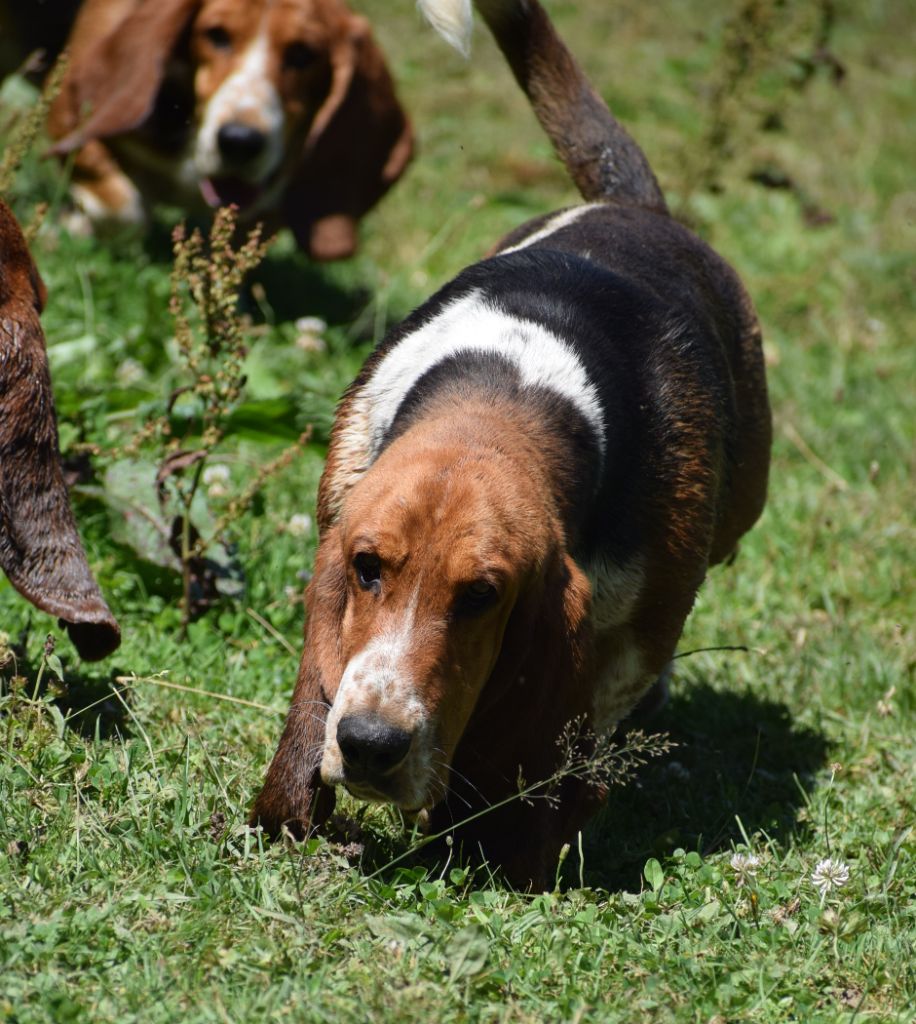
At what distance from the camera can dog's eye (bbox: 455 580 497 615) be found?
287cm

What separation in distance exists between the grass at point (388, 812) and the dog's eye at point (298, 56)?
3.52ft

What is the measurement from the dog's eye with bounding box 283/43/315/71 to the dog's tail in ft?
6.51

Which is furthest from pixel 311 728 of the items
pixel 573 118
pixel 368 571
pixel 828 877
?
pixel 573 118

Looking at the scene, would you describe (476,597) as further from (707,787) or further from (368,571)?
(707,787)

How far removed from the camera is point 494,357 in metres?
3.46

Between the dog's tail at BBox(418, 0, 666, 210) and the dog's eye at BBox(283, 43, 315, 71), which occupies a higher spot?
the dog's tail at BBox(418, 0, 666, 210)

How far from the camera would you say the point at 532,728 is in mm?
3135

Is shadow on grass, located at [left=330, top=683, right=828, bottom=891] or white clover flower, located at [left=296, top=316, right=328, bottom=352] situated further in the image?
white clover flower, located at [left=296, top=316, right=328, bottom=352]

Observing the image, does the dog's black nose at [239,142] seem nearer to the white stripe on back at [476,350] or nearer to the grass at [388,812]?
the grass at [388,812]

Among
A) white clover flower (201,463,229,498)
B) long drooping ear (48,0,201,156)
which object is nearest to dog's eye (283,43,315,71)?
long drooping ear (48,0,201,156)

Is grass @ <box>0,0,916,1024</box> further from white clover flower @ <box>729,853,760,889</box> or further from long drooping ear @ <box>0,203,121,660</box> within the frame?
long drooping ear @ <box>0,203,121,660</box>

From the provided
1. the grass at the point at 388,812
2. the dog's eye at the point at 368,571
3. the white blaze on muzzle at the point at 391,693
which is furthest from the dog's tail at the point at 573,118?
the white blaze on muzzle at the point at 391,693

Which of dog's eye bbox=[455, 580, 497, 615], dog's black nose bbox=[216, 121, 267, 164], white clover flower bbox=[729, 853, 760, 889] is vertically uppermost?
dog's eye bbox=[455, 580, 497, 615]

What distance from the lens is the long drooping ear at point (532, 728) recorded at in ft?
10.2
